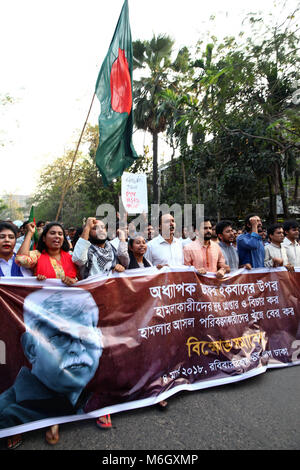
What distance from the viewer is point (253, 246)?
4.40m

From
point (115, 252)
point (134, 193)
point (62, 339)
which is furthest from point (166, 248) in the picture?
point (134, 193)

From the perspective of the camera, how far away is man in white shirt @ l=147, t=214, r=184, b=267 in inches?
168

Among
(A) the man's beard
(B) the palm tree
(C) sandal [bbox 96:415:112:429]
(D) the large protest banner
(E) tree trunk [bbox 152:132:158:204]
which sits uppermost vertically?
(B) the palm tree

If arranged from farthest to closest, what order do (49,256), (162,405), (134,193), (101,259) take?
(134,193), (101,259), (49,256), (162,405)

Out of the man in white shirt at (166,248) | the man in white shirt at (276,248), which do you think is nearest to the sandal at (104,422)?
the man in white shirt at (166,248)

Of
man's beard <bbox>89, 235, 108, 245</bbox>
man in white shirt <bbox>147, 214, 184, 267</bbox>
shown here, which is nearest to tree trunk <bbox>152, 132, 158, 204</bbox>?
man in white shirt <bbox>147, 214, 184, 267</bbox>

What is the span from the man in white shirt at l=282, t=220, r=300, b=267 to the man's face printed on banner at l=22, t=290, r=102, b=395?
3.20 meters

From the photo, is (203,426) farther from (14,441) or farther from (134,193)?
(134,193)

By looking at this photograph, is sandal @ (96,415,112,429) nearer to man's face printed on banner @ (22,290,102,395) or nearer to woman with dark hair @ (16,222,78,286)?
man's face printed on banner @ (22,290,102,395)

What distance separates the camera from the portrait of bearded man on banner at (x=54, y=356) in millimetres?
2404

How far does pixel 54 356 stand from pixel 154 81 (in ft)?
55.4

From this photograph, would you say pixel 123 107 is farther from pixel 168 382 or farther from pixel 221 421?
pixel 221 421

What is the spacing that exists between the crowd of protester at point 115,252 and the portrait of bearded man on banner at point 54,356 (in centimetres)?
15
